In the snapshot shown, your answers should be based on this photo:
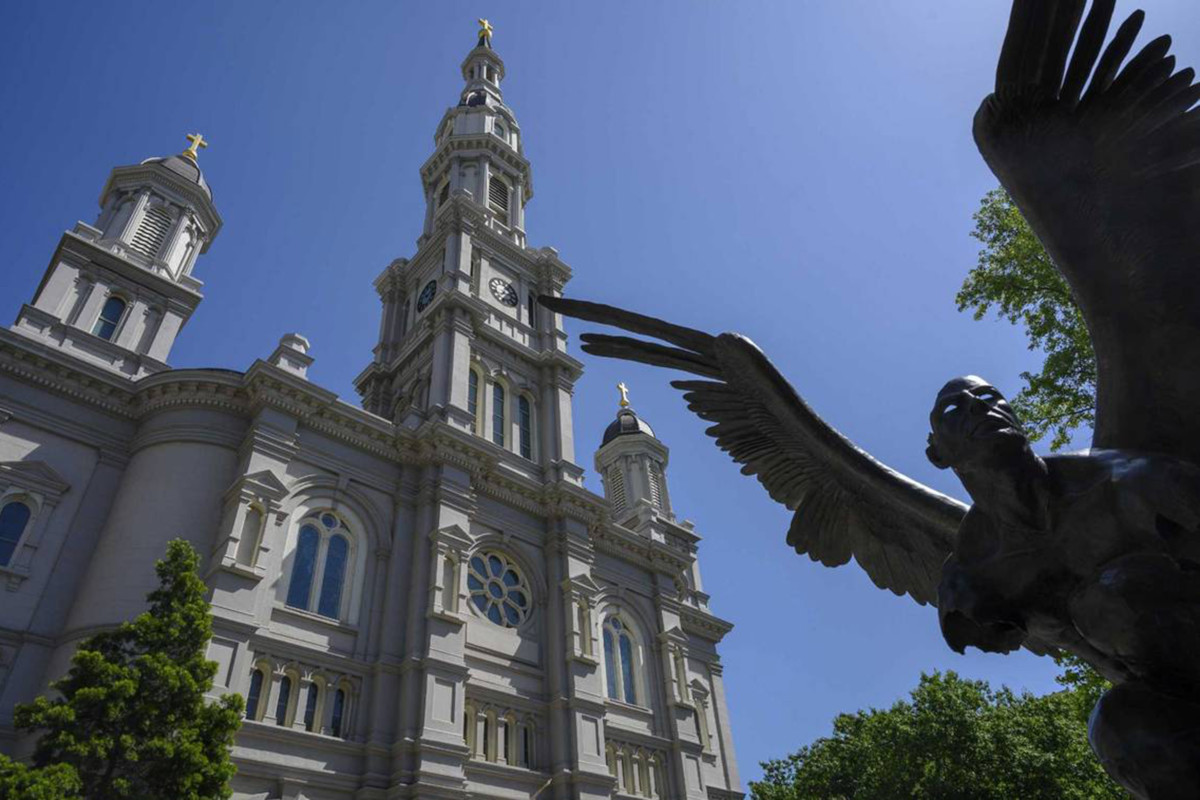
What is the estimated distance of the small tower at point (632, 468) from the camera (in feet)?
117

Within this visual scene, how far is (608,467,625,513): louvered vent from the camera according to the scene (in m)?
36.0

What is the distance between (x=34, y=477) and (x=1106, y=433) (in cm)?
2052

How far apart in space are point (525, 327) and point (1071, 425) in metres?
21.3

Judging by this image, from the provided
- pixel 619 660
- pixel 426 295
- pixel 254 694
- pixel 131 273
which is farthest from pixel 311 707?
pixel 426 295

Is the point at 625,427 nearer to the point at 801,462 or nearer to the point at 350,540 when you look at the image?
the point at 350,540

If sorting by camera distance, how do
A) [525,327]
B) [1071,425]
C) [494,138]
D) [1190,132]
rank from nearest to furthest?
[1190,132]
[1071,425]
[525,327]
[494,138]

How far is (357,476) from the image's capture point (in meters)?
20.8

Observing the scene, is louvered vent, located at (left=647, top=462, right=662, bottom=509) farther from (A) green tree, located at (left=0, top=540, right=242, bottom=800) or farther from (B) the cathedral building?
(A) green tree, located at (left=0, top=540, right=242, bottom=800)

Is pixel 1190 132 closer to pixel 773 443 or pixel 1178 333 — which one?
pixel 1178 333

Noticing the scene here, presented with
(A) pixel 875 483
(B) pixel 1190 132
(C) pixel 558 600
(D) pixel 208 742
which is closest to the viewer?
(B) pixel 1190 132

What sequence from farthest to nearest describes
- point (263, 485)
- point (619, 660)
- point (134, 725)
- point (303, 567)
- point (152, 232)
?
1. point (152, 232)
2. point (619, 660)
3. point (303, 567)
4. point (263, 485)
5. point (134, 725)

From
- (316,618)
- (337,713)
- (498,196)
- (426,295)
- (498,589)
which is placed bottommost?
(337,713)

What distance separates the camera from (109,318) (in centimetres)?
2155

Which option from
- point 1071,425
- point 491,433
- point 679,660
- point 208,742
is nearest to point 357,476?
point 491,433
